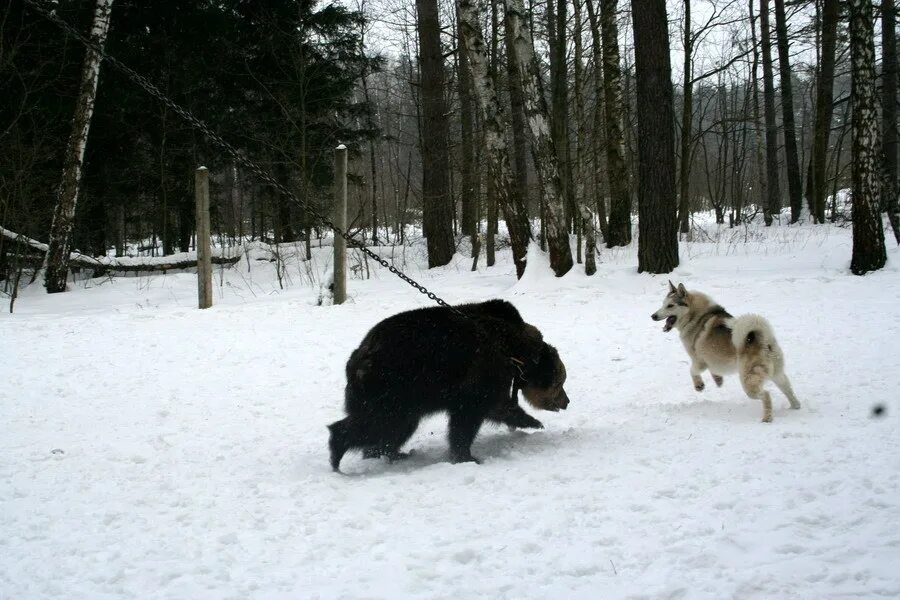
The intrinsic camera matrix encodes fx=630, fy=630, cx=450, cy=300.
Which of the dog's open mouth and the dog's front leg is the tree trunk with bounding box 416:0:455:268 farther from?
the dog's front leg

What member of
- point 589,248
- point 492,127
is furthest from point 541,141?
point 589,248

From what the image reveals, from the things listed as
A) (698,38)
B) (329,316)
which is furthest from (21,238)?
(698,38)

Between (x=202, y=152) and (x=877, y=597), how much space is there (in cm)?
2360

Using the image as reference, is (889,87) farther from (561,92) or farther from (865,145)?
(865,145)

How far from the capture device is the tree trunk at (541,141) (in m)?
12.2

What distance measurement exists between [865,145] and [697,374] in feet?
24.0

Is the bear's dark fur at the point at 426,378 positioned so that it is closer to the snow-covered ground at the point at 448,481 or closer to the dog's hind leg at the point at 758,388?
the snow-covered ground at the point at 448,481

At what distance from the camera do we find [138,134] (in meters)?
21.4

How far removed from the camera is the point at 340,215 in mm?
11625

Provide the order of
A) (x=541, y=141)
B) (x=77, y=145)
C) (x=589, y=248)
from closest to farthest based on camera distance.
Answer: (x=541, y=141)
(x=589, y=248)
(x=77, y=145)

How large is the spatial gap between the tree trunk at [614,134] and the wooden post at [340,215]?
350 inches

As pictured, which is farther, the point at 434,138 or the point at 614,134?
the point at 434,138

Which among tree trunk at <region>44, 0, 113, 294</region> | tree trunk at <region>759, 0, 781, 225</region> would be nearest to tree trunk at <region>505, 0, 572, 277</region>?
tree trunk at <region>44, 0, 113, 294</region>

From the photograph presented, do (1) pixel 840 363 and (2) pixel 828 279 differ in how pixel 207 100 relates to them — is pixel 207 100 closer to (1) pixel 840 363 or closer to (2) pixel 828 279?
(2) pixel 828 279
